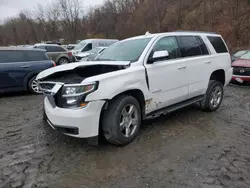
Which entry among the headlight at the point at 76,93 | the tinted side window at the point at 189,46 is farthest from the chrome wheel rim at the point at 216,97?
the headlight at the point at 76,93

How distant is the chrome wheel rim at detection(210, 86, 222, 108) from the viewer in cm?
484

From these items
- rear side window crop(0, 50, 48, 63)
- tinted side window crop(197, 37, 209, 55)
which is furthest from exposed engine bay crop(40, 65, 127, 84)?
rear side window crop(0, 50, 48, 63)

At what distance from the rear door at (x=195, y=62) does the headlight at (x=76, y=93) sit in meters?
2.23

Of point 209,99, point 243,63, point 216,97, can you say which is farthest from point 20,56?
point 243,63

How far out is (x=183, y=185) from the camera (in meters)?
2.37

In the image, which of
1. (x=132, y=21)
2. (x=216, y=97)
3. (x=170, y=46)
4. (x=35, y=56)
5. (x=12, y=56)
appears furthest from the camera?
(x=132, y=21)

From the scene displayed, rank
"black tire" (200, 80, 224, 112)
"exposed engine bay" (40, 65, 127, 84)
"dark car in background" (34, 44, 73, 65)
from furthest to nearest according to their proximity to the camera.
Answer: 1. "dark car in background" (34, 44, 73, 65)
2. "black tire" (200, 80, 224, 112)
3. "exposed engine bay" (40, 65, 127, 84)

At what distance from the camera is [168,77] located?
3705mm

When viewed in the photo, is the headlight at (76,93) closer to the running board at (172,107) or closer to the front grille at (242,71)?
the running board at (172,107)

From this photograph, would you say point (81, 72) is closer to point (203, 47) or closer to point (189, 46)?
point (189, 46)

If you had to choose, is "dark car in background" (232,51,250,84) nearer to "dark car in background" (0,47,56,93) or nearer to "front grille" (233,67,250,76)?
"front grille" (233,67,250,76)

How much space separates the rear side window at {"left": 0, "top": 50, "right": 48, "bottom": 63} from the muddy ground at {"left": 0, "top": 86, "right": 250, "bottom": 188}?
2.89 meters

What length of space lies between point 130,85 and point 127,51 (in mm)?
999

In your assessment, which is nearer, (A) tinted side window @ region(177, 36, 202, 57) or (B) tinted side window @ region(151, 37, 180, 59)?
(B) tinted side window @ region(151, 37, 180, 59)
